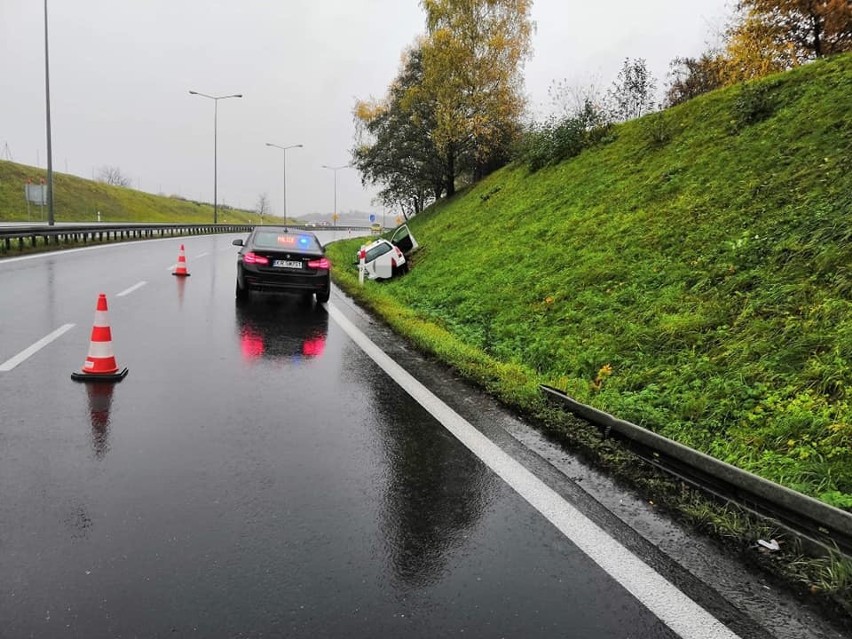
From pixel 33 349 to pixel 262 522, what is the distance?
17.0 ft

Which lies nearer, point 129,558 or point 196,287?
point 129,558

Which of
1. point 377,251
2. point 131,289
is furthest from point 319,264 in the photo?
point 377,251

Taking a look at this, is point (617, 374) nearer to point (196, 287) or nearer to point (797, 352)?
point (797, 352)

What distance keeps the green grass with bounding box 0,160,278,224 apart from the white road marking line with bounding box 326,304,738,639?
6179cm

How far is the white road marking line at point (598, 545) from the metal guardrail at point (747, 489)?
2.75ft

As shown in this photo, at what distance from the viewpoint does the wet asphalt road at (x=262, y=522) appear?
2328 millimetres

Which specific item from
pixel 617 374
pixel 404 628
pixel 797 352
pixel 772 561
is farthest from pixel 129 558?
pixel 797 352

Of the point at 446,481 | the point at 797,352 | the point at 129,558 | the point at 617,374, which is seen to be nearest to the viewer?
the point at 129,558

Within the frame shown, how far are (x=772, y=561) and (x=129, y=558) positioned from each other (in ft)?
9.90

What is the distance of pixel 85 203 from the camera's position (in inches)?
2958

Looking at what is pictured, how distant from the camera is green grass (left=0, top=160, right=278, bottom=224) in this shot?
208 feet

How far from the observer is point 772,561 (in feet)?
9.15

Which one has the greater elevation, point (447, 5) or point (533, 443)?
point (447, 5)

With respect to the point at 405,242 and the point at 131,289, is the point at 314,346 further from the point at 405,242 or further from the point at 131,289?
the point at 405,242
